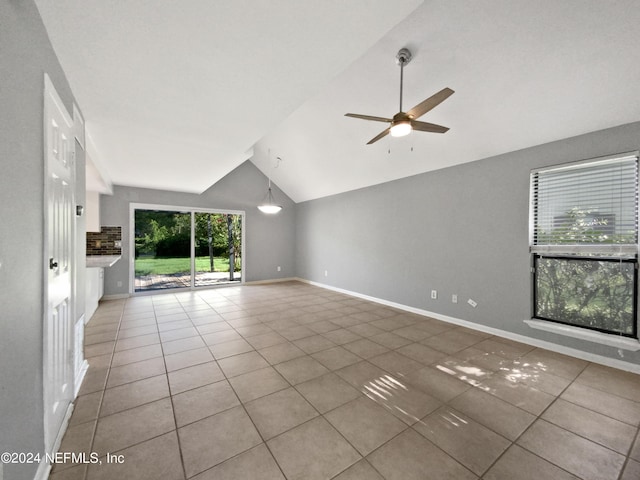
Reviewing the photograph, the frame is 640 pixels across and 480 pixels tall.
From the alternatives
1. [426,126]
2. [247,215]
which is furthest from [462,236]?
[247,215]

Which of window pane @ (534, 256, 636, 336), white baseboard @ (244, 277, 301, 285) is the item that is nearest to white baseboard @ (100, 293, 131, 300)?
white baseboard @ (244, 277, 301, 285)

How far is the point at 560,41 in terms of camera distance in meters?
2.12

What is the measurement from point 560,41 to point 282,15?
2.34m

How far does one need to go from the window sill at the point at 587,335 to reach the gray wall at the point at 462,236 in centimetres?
7

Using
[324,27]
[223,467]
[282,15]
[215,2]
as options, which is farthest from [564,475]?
[215,2]

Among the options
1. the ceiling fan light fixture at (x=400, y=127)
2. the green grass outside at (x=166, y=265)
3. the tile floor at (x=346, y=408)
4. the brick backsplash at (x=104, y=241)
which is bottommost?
the tile floor at (x=346, y=408)

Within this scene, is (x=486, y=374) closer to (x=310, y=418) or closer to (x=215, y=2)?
(x=310, y=418)

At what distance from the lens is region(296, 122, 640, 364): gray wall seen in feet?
10.2

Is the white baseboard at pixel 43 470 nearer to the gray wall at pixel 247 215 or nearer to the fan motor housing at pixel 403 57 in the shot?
the fan motor housing at pixel 403 57

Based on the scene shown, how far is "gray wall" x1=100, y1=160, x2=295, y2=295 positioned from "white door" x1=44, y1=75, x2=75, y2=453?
4.28 meters

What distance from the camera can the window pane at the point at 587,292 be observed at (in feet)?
8.58

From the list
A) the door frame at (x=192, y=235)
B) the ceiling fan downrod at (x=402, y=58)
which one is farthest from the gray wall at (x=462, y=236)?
the door frame at (x=192, y=235)

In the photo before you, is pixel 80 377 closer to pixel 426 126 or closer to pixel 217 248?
pixel 426 126

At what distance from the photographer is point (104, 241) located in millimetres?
5223
